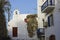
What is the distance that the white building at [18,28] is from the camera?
49.9 metres

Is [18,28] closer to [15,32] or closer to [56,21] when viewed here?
[15,32]

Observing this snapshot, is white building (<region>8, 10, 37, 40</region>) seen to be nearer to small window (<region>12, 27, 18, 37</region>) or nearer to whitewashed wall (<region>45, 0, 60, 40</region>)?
small window (<region>12, 27, 18, 37</region>)

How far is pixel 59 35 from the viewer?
32781 mm

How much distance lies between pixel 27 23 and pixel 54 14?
16024 mm

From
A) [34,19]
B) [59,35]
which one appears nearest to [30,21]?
[34,19]

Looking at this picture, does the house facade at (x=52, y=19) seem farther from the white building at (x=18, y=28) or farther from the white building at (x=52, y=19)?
the white building at (x=18, y=28)

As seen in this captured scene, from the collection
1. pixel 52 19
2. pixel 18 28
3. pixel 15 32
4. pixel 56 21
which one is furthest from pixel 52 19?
pixel 15 32

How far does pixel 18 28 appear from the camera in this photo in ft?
164

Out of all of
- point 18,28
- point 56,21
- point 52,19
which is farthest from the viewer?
point 18,28

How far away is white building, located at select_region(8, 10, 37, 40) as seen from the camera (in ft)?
164

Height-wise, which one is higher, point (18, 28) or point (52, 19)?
point (52, 19)

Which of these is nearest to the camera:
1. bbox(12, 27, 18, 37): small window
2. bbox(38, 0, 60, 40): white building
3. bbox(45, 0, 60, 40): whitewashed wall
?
bbox(45, 0, 60, 40): whitewashed wall

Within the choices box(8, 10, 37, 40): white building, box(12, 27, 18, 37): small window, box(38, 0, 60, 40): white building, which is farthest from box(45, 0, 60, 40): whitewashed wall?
box(12, 27, 18, 37): small window

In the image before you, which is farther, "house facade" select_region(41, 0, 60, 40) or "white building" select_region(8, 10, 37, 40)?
"white building" select_region(8, 10, 37, 40)
